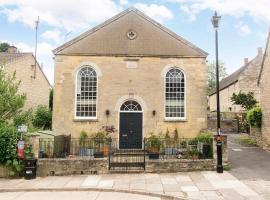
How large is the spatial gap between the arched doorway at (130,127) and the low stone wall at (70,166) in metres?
5.31

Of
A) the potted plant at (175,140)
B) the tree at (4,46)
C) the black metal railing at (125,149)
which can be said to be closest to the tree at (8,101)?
the black metal railing at (125,149)

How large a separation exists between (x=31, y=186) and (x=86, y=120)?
751 centimetres

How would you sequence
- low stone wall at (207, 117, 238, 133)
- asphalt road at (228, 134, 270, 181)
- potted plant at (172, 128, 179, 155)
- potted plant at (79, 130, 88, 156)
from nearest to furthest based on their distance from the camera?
asphalt road at (228, 134, 270, 181) → potted plant at (172, 128, 179, 155) → potted plant at (79, 130, 88, 156) → low stone wall at (207, 117, 238, 133)

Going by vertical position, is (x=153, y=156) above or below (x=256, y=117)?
below

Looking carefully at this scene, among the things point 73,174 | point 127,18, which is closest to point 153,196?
point 73,174

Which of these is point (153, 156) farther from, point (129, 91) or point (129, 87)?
point (129, 87)

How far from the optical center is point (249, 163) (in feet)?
48.6

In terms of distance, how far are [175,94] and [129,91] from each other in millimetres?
3038

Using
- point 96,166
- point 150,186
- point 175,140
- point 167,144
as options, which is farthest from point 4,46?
point 150,186

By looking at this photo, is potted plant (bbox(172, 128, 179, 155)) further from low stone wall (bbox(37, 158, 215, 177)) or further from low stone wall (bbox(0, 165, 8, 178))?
low stone wall (bbox(0, 165, 8, 178))

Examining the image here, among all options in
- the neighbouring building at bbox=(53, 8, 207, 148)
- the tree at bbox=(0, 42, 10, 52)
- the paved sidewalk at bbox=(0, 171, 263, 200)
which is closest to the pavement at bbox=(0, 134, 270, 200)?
the paved sidewalk at bbox=(0, 171, 263, 200)

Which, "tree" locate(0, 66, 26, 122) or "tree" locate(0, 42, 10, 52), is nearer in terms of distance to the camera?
"tree" locate(0, 66, 26, 122)

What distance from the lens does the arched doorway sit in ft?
61.0

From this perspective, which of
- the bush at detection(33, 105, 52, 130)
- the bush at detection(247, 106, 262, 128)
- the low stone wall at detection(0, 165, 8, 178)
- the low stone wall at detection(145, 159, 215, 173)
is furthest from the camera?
the bush at detection(33, 105, 52, 130)
